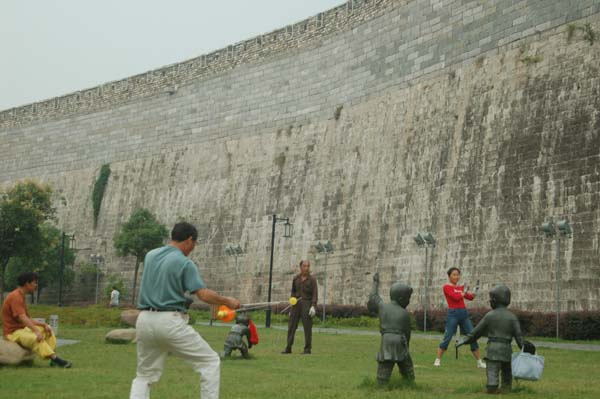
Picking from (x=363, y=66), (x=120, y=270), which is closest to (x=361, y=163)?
(x=363, y=66)

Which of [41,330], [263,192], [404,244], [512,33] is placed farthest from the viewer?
[263,192]

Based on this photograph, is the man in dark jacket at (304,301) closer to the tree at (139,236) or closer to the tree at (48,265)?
the tree at (139,236)

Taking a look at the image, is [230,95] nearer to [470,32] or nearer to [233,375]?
[470,32]

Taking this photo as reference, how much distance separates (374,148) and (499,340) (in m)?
19.5

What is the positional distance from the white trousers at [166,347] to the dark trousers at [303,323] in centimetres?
752

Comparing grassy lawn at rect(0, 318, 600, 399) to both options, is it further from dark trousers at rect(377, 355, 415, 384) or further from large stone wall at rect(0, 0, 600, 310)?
large stone wall at rect(0, 0, 600, 310)

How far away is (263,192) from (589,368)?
2156cm

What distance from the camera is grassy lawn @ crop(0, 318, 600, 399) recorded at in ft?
28.9

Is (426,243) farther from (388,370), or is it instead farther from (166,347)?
(166,347)

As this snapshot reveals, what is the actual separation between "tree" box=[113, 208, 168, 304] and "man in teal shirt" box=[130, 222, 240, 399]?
28141 millimetres

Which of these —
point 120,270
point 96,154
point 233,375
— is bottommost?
point 233,375

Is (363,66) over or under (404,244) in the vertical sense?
over

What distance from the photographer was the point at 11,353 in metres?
11.5

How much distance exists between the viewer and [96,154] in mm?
42188
